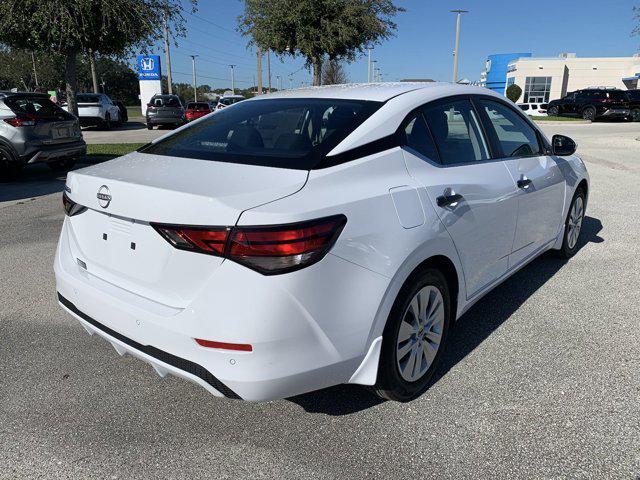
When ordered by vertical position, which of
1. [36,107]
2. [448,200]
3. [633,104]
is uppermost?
[36,107]

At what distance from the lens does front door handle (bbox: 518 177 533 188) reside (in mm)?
3477

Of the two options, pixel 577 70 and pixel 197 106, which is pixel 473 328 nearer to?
pixel 197 106

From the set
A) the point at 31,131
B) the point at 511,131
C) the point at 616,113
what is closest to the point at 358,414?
the point at 511,131

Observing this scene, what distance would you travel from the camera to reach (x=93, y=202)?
95.9 inches

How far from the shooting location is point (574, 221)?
16.4 feet

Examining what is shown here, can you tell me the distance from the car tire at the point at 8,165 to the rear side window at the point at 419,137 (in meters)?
8.29

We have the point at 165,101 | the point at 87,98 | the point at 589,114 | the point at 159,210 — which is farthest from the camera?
the point at 589,114

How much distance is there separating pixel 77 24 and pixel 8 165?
3921 mm

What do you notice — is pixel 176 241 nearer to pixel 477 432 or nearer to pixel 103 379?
pixel 103 379

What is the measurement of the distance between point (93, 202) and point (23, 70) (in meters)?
67.1

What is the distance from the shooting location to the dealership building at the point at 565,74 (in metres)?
58.2

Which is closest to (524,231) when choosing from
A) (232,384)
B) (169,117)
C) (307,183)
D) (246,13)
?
(307,183)

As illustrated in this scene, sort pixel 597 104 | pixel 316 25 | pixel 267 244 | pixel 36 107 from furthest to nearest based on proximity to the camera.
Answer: pixel 597 104, pixel 316 25, pixel 36 107, pixel 267 244

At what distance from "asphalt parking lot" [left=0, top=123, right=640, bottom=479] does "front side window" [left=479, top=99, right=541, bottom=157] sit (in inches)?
47.1
